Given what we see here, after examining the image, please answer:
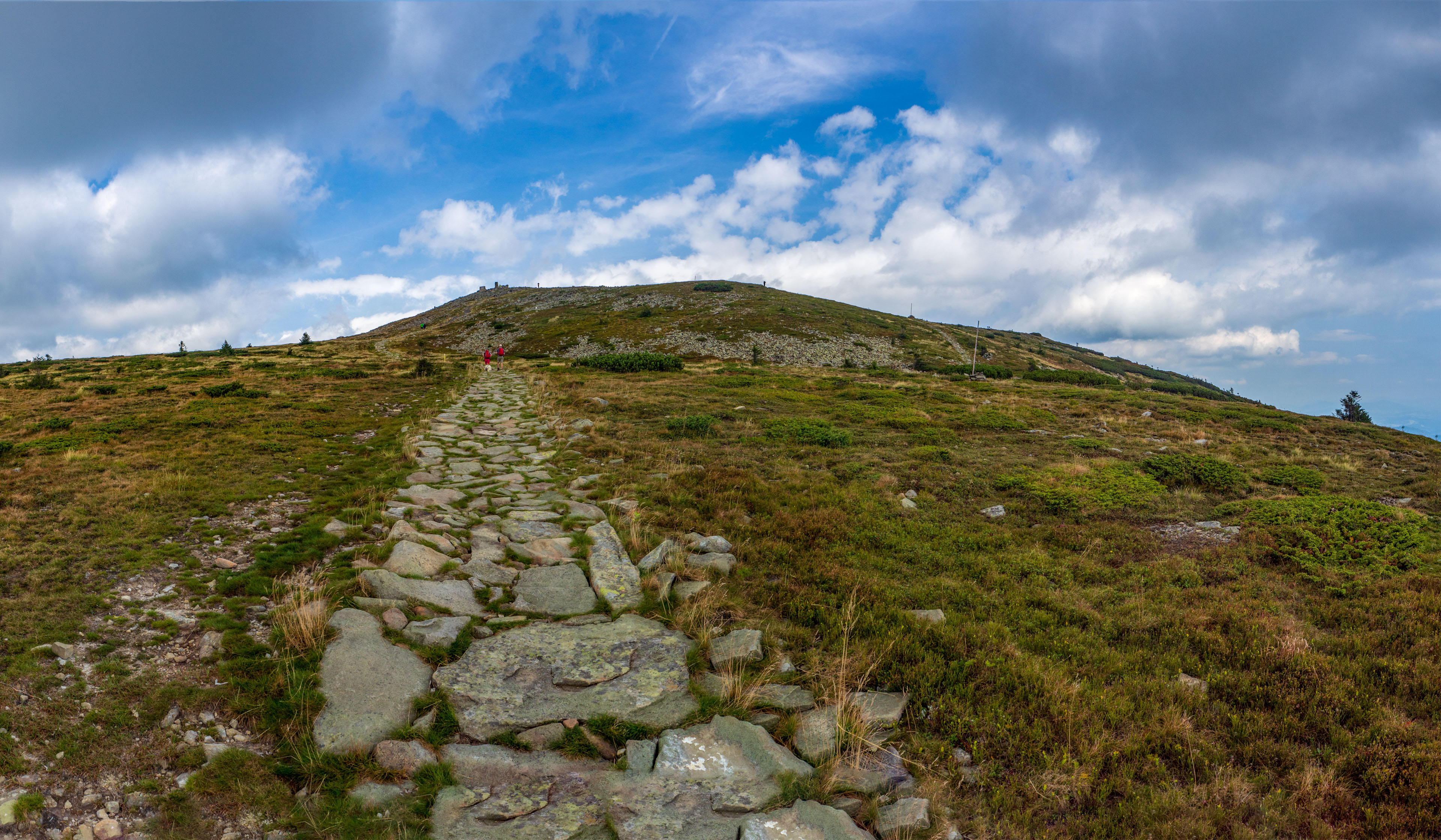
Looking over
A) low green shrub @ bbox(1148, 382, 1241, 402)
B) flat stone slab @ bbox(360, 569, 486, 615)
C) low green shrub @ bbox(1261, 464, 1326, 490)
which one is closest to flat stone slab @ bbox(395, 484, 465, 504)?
flat stone slab @ bbox(360, 569, 486, 615)

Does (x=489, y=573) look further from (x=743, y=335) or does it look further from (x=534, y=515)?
(x=743, y=335)

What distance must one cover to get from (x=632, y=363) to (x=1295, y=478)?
34839mm

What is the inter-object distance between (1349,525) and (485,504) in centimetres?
1429

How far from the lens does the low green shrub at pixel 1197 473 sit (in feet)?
42.4

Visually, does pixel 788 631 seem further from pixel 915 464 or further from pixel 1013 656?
pixel 915 464

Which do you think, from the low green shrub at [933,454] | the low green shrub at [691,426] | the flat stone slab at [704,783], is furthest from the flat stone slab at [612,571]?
the low green shrub at [933,454]

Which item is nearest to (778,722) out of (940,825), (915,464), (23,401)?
(940,825)

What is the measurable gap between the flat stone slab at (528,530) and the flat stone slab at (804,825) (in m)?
5.68

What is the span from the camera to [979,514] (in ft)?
36.5

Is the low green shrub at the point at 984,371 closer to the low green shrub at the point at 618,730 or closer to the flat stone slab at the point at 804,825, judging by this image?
the low green shrub at the point at 618,730

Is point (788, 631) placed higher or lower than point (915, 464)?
lower

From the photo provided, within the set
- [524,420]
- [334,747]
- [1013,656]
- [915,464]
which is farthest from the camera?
[524,420]

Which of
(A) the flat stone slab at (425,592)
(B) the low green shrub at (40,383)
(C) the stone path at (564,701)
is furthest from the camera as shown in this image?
(B) the low green shrub at (40,383)

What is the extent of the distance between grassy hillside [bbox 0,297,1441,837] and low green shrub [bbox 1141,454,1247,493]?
71 mm
